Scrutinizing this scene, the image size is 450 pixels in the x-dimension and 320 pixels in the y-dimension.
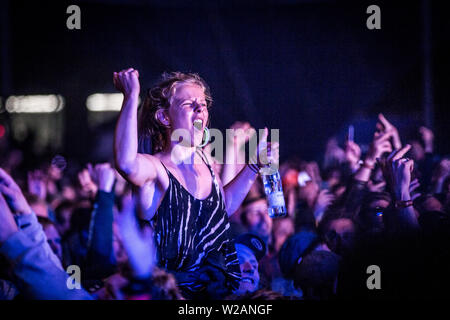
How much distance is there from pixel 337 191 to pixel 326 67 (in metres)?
0.72

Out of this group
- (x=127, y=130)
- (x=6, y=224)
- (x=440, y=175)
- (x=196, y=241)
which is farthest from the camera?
(x=440, y=175)

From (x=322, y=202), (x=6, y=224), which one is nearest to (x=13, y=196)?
(x=6, y=224)

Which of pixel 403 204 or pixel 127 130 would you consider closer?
pixel 127 130

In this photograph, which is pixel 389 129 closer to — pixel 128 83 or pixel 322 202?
pixel 322 202

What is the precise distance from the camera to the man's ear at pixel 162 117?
2850mm

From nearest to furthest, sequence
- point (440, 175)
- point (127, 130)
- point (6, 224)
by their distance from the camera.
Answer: point (127, 130), point (6, 224), point (440, 175)

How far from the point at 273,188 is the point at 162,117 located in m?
0.74

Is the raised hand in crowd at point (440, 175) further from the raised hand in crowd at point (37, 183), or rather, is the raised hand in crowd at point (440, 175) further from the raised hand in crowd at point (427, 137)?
the raised hand in crowd at point (37, 183)

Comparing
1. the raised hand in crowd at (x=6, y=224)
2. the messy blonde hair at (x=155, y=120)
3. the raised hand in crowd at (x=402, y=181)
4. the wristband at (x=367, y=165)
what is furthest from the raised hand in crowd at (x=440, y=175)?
the raised hand in crowd at (x=6, y=224)

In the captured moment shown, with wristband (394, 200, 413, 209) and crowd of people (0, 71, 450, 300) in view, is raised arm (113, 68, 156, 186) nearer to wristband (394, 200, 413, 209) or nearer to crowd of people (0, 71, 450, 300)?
crowd of people (0, 71, 450, 300)

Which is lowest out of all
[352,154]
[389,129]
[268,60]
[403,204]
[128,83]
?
[403,204]

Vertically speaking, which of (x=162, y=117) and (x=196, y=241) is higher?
(x=162, y=117)

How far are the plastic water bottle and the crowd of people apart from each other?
0.04 metres

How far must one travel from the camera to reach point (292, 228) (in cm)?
304
